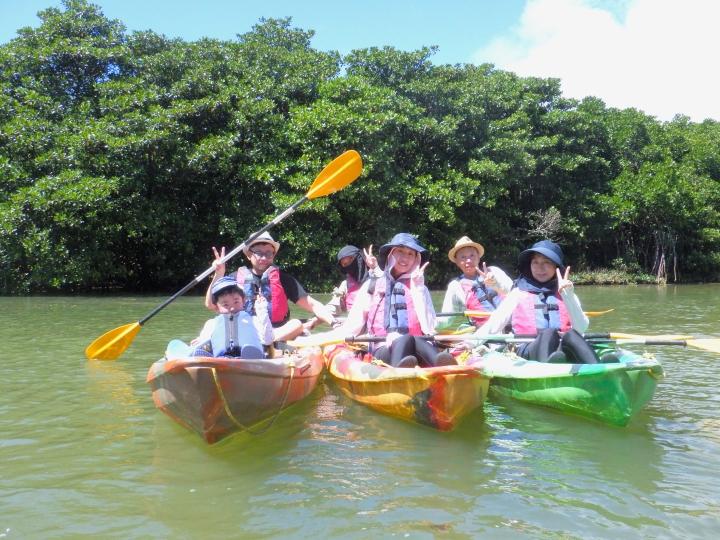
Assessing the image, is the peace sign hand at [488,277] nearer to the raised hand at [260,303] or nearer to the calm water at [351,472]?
the calm water at [351,472]

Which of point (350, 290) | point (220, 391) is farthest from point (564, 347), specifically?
point (350, 290)

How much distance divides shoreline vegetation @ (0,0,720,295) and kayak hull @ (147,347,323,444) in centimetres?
1208

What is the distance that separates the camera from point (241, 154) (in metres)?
16.6

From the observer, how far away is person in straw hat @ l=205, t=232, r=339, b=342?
5.68m

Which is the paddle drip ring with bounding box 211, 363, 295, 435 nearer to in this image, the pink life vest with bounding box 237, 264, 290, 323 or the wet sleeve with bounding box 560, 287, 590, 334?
the pink life vest with bounding box 237, 264, 290, 323

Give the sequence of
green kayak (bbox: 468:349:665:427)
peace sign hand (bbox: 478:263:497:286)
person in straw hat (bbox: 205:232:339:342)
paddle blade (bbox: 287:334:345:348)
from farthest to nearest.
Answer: peace sign hand (bbox: 478:263:497:286), person in straw hat (bbox: 205:232:339:342), paddle blade (bbox: 287:334:345:348), green kayak (bbox: 468:349:665:427)

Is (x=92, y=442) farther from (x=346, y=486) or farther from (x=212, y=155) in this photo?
(x=212, y=155)

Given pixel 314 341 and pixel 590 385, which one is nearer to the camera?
pixel 590 385

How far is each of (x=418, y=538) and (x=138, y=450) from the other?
1912mm

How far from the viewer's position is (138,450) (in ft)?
12.5

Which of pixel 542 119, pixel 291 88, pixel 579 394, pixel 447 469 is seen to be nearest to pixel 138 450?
pixel 447 469

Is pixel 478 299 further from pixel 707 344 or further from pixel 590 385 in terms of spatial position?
pixel 590 385

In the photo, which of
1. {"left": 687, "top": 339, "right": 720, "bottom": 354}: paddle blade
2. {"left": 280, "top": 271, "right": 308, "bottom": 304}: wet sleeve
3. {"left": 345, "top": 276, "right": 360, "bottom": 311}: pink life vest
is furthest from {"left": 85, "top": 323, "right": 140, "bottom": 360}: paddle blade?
{"left": 687, "top": 339, "right": 720, "bottom": 354}: paddle blade

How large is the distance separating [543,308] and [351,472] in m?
2.20
